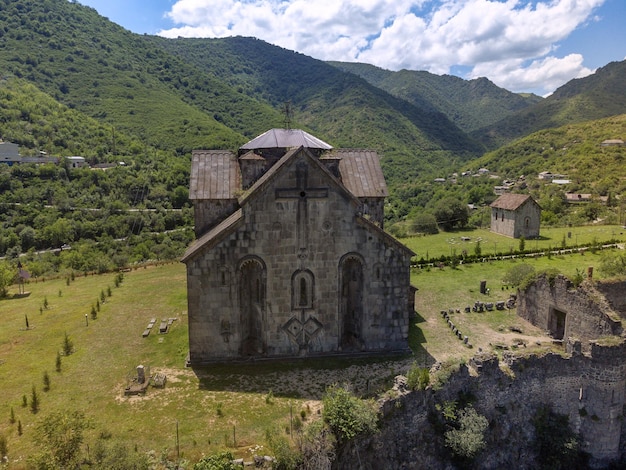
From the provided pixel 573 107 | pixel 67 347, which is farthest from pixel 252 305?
pixel 573 107

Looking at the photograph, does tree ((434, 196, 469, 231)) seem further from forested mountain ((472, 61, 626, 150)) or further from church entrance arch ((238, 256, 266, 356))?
forested mountain ((472, 61, 626, 150))

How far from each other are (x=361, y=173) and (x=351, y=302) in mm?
7413

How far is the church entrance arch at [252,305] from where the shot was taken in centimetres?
1756

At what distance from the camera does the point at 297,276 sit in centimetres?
1764

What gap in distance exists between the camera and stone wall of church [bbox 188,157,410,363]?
1709cm

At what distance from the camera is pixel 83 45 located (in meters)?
96.3

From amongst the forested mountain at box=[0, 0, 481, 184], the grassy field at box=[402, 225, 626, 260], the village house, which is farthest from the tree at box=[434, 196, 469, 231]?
the forested mountain at box=[0, 0, 481, 184]

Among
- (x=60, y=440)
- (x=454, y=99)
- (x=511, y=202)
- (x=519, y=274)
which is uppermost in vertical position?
(x=454, y=99)

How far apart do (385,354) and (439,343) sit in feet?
10.7

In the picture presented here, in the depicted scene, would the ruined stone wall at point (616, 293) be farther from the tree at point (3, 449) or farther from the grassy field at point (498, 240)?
the tree at point (3, 449)

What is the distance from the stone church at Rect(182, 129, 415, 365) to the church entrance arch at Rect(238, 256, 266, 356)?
4 cm

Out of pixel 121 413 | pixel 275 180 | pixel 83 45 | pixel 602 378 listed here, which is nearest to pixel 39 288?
pixel 121 413

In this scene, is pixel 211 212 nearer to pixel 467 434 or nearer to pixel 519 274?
pixel 467 434

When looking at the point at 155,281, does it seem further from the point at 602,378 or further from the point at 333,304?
the point at 602,378
